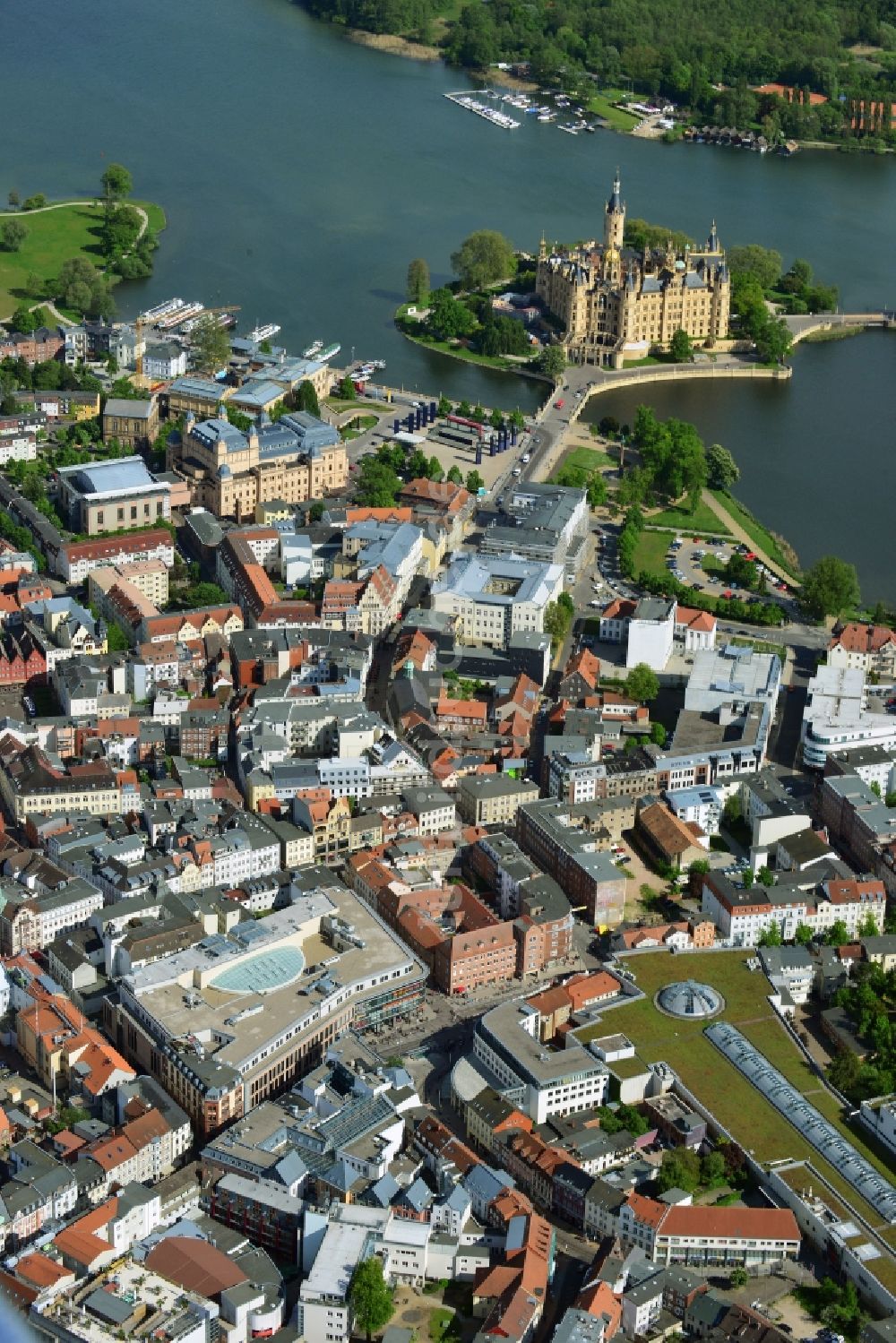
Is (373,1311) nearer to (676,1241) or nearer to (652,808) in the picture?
(676,1241)

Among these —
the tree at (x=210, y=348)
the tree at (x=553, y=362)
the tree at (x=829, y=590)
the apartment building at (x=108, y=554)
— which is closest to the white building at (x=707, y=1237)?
the tree at (x=829, y=590)

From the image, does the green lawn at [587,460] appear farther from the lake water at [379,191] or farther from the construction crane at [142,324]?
the construction crane at [142,324]

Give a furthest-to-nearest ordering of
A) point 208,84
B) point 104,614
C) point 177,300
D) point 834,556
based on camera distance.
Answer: point 208,84, point 177,300, point 834,556, point 104,614

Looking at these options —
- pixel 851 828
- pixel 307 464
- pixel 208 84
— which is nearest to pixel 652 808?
pixel 851 828

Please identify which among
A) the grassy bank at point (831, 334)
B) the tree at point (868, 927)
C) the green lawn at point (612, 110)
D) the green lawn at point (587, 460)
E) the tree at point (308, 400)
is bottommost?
the tree at point (868, 927)

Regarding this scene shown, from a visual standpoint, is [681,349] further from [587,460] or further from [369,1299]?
[369,1299]

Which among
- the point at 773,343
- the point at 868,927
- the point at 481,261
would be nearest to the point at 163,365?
the point at 481,261

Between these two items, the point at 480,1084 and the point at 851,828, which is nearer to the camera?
the point at 480,1084
